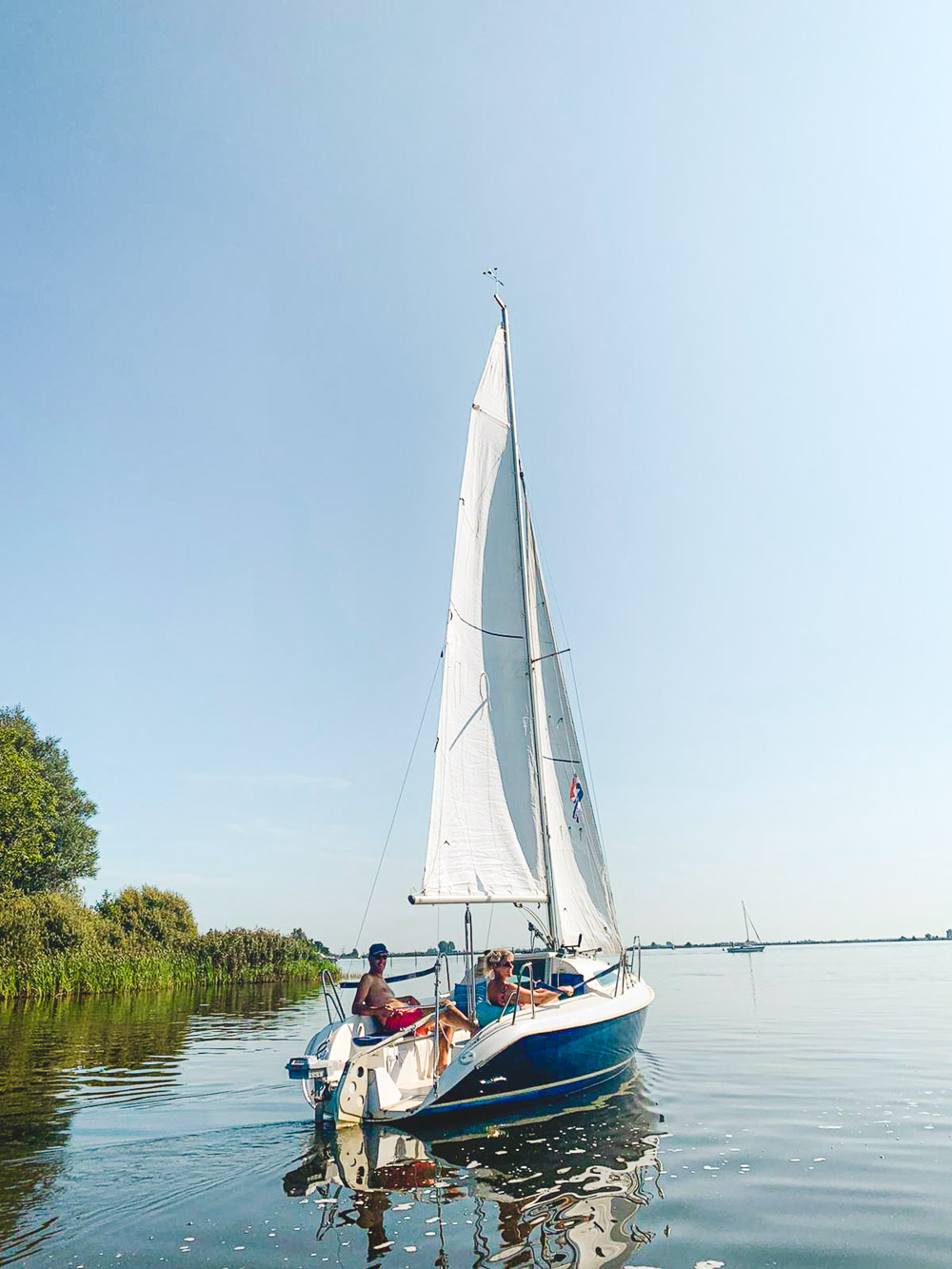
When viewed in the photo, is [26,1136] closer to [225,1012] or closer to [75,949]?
[225,1012]

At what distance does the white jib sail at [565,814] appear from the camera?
55.7 feet

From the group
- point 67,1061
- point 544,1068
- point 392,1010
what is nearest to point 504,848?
point 392,1010

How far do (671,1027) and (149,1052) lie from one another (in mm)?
15896

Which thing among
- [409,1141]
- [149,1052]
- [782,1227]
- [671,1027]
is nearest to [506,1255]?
[782,1227]

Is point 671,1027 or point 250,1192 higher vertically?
point 250,1192

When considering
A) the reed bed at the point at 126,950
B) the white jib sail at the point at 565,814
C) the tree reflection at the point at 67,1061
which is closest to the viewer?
the tree reflection at the point at 67,1061

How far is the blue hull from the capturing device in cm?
1084

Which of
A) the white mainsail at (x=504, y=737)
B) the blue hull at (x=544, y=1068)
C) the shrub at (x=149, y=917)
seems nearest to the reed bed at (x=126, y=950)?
the shrub at (x=149, y=917)

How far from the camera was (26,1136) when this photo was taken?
35.3 ft

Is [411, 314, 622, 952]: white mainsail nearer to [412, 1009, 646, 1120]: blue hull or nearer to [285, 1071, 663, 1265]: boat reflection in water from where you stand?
[412, 1009, 646, 1120]: blue hull

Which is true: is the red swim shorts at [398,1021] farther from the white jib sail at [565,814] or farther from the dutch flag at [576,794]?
the dutch flag at [576,794]

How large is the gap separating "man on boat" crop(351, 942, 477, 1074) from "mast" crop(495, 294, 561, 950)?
149 inches

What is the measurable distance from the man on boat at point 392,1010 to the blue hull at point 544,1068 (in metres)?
1.05

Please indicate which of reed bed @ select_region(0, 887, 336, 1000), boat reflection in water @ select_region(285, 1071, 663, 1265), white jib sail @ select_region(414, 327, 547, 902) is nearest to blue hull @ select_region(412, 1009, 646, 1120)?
boat reflection in water @ select_region(285, 1071, 663, 1265)
